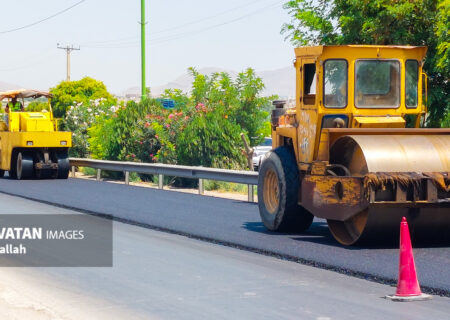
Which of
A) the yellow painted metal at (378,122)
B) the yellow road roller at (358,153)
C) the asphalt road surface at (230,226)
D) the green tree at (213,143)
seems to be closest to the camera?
the asphalt road surface at (230,226)

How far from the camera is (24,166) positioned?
27047mm

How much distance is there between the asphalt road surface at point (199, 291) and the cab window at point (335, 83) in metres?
2.80

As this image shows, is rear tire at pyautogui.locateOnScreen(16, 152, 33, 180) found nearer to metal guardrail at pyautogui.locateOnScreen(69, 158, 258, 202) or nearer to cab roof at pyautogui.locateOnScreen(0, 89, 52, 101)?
metal guardrail at pyautogui.locateOnScreen(69, 158, 258, 202)

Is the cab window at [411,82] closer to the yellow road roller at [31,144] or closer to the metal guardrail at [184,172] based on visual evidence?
the metal guardrail at [184,172]

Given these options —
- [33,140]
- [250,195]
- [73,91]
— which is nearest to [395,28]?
[250,195]

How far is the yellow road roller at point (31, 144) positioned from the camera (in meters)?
27.2

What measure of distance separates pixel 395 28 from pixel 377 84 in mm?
9418

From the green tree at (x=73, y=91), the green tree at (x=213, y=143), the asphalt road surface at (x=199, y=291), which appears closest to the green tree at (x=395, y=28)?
the green tree at (x=213, y=143)

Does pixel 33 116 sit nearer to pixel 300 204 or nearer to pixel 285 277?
pixel 300 204

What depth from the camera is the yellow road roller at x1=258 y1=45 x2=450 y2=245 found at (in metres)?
11.2

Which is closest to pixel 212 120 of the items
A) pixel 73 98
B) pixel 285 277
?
pixel 285 277

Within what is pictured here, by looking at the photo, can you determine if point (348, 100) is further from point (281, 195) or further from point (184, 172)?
point (184, 172)

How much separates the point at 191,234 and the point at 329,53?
330 centimetres

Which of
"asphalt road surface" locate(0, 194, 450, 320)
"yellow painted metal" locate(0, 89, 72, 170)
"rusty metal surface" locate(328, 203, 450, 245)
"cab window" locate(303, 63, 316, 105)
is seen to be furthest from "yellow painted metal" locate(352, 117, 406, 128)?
"yellow painted metal" locate(0, 89, 72, 170)
